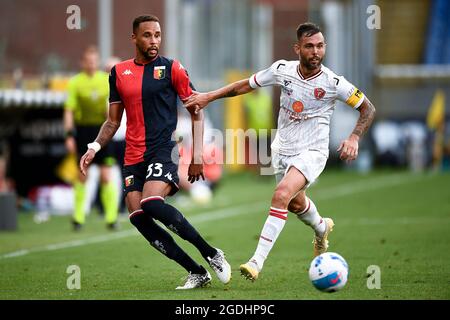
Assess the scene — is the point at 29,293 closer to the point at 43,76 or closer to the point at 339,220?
the point at 339,220

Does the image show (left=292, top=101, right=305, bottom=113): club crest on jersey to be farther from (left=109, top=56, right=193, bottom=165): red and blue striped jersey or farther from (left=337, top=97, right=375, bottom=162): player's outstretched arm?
(left=109, top=56, right=193, bottom=165): red and blue striped jersey

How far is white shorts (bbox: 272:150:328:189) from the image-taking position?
9.62 metres

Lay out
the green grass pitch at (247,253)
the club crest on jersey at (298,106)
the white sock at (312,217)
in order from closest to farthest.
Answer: the green grass pitch at (247,253), the club crest on jersey at (298,106), the white sock at (312,217)

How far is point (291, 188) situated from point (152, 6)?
13.8 metres

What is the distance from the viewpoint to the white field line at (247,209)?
13008mm

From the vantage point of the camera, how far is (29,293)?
29.1ft

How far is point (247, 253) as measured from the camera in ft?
39.7

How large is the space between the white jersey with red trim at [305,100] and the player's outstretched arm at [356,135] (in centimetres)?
9

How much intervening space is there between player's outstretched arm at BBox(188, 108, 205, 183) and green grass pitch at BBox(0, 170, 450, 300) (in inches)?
37.1

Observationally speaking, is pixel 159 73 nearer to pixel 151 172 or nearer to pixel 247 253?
pixel 151 172

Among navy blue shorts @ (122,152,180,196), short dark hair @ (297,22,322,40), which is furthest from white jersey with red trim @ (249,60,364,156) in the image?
navy blue shorts @ (122,152,180,196)

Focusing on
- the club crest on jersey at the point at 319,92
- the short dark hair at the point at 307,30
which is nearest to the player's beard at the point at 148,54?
the short dark hair at the point at 307,30

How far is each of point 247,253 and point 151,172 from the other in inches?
126

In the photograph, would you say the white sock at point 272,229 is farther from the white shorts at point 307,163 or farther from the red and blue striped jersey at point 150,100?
the red and blue striped jersey at point 150,100
